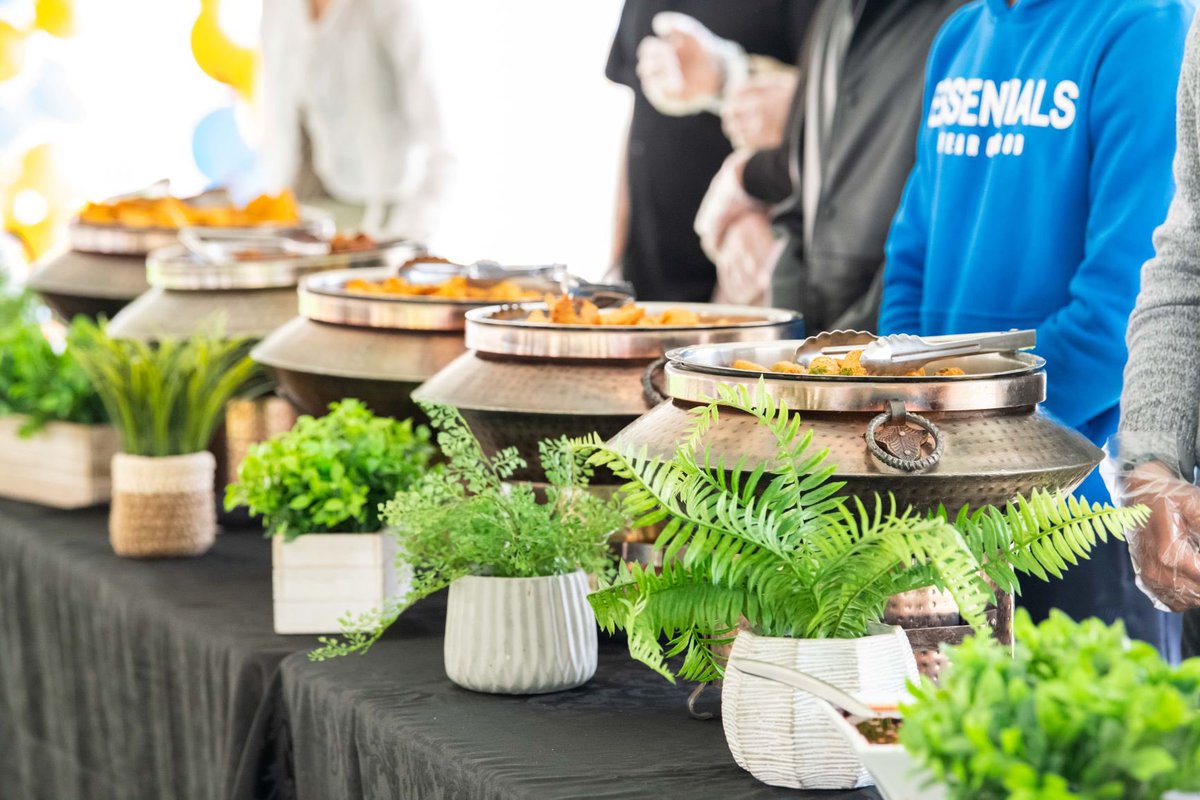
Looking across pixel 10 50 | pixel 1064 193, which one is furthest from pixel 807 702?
pixel 10 50

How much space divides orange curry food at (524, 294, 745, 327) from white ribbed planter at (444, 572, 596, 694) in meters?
0.39

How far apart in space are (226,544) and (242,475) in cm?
60

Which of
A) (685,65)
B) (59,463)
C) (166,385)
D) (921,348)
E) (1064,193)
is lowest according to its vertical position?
(59,463)

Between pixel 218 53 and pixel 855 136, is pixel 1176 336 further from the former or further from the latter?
pixel 218 53

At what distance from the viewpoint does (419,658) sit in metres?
1.68

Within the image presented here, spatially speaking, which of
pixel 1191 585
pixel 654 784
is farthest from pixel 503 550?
pixel 1191 585

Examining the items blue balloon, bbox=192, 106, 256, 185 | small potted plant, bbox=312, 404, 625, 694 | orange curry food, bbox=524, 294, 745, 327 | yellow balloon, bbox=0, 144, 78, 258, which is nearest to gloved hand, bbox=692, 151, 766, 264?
orange curry food, bbox=524, 294, 745, 327

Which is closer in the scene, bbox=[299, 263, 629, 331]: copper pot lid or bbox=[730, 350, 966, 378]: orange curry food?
bbox=[730, 350, 966, 378]: orange curry food

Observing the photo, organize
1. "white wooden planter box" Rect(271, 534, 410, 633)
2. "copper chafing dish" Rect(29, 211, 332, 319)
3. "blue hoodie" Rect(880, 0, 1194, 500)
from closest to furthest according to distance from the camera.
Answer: "blue hoodie" Rect(880, 0, 1194, 500)
"white wooden planter box" Rect(271, 534, 410, 633)
"copper chafing dish" Rect(29, 211, 332, 319)

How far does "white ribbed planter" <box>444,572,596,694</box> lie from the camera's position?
1.51 metres

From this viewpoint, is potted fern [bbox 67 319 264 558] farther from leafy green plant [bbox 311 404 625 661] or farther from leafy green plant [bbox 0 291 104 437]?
leafy green plant [bbox 311 404 625 661]

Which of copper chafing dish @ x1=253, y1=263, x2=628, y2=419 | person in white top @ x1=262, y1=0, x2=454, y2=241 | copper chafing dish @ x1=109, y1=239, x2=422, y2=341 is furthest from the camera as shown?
person in white top @ x1=262, y1=0, x2=454, y2=241

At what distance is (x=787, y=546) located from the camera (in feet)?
3.95

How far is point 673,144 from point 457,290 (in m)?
1.21
